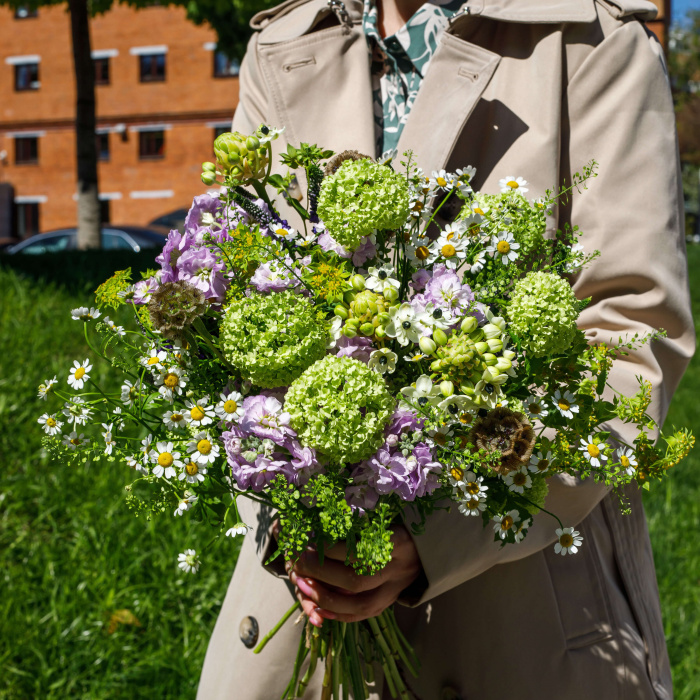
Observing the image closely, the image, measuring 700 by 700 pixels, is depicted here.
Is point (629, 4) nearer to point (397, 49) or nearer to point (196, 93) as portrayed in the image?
point (397, 49)

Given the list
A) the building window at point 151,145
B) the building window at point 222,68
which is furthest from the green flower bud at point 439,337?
the building window at point 151,145

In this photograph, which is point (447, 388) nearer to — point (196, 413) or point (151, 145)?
point (196, 413)

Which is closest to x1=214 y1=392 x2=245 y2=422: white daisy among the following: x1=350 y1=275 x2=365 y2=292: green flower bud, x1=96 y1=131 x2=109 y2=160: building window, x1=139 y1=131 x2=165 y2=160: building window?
x1=350 y1=275 x2=365 y2=292: green flower bud

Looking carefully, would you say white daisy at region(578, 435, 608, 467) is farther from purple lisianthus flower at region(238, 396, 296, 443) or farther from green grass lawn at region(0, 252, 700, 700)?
green grass lawn at region(0, 252, 700, 700)

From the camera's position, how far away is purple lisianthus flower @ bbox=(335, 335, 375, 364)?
1282 mm

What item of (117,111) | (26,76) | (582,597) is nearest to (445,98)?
(582,597)

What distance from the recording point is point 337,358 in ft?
4.08

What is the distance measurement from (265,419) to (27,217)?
33766mm

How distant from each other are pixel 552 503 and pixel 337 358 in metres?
0.58

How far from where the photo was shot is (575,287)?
5.24 ft

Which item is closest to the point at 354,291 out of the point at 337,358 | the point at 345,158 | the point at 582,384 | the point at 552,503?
the point at 337,358

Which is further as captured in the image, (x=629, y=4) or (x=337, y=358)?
(x=629, y=4)

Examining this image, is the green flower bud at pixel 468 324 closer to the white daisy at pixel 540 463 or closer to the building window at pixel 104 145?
the white daisy at pixel 540 463

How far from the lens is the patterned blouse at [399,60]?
→ 188 cm
